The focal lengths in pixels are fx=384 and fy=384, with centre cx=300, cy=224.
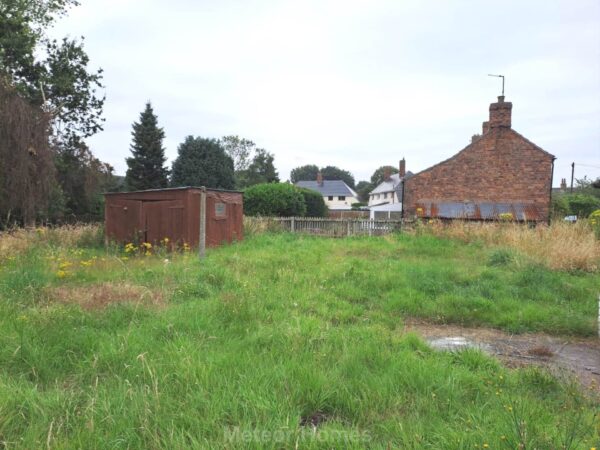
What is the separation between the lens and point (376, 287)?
6.94 metres

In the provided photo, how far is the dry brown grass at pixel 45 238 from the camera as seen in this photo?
9.23 m

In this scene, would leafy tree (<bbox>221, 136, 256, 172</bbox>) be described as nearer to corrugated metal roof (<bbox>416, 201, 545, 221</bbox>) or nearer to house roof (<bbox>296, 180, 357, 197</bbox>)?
house roof (<bbox>296, 180, 357, 197</bbox>)

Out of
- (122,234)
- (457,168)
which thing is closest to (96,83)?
(122,234)

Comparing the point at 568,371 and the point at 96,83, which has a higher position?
the point at 96,83

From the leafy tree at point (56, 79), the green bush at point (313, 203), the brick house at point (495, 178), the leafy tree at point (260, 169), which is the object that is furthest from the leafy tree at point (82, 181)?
the leafy tree at point (260, 169)

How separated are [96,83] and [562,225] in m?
30.2

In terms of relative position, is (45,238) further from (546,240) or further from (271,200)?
(546,240)

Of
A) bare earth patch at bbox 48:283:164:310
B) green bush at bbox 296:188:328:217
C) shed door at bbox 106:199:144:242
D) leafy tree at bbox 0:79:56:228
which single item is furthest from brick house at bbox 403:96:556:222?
leafy tree at bbox 0:79:56:228

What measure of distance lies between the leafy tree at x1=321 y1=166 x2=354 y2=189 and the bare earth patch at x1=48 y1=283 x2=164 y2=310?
105 metres

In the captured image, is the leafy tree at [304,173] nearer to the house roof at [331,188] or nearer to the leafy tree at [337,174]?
the leafy tree at [337,174]

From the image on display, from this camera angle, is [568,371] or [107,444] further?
[568,371]

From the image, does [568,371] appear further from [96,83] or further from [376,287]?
[96,83]

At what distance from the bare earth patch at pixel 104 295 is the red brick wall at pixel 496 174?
2069 centimetres

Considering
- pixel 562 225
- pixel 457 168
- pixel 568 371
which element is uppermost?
pixel 457 168
